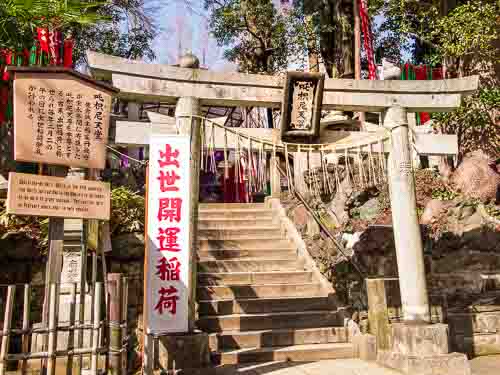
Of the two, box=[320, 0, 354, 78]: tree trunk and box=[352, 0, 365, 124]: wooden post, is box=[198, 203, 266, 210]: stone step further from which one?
box=[320, 0, 354, 78]: tree trunk

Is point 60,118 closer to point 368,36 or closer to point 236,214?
point 236,214

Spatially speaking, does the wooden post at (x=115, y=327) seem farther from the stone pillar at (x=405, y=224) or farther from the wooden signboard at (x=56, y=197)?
the stone pillar at (x=405, y=224)

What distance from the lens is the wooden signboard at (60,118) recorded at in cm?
472

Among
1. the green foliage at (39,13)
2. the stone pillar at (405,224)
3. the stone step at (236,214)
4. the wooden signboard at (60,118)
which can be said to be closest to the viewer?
the wooden signboard at (60,118)

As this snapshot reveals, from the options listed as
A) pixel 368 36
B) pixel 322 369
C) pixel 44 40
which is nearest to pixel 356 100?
pixel 322 369

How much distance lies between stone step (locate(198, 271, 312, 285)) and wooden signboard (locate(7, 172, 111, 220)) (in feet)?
13.5

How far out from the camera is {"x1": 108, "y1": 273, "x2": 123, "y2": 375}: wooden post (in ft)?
15.7

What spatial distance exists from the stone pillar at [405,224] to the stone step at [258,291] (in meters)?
2.13

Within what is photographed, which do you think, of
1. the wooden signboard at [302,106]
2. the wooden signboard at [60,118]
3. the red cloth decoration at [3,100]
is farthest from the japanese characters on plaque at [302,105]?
the red cloth decoration at [3,100]

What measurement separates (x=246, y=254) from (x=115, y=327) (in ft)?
17.2

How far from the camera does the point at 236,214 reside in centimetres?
1180

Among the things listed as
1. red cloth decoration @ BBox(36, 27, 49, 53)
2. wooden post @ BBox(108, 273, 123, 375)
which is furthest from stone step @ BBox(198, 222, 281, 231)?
red cloth decoration @ BBox(36, 27, 49, 53)

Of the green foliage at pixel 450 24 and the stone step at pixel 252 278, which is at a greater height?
the green foliage at pixel 450 24

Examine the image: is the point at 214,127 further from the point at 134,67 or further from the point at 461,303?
the point at 461,303
